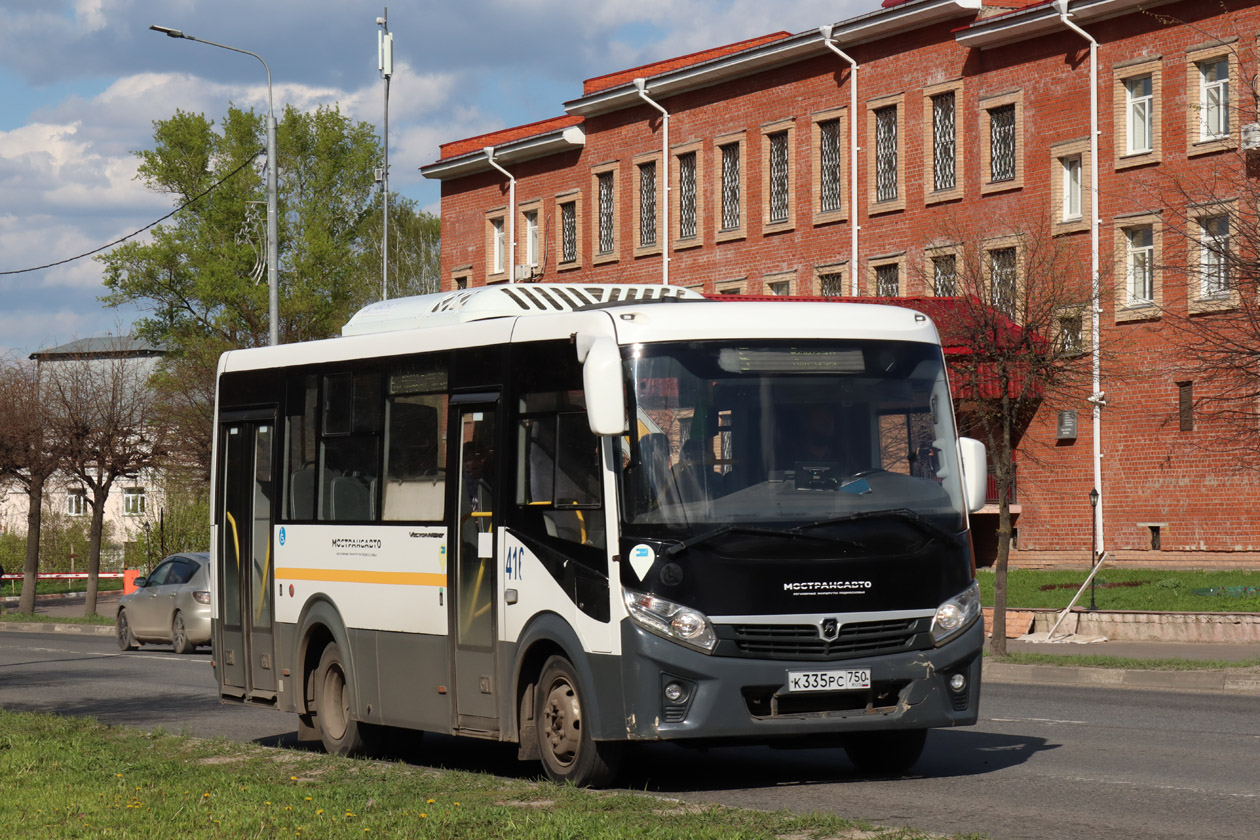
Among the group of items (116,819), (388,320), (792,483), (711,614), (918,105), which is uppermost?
(918,105)

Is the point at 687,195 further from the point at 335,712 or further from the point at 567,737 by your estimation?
the point at 567,737

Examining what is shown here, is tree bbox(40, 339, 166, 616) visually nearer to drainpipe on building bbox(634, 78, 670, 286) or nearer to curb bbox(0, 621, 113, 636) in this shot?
curb bbox(0, 621, 113, 636)

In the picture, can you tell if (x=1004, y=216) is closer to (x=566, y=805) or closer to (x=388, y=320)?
(x=388, y=320)

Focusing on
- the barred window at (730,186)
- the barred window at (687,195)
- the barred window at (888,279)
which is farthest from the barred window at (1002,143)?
the barred window at (687,195)

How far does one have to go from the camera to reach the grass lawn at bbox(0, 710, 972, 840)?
27.3ft

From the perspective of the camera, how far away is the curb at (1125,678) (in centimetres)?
1945

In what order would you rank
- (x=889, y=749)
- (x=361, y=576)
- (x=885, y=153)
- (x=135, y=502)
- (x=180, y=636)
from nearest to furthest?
(x=889, y=749) < (x=361, y=576) < (x=180, y=636) < (x=885, y=153) < (x=135, y=502)

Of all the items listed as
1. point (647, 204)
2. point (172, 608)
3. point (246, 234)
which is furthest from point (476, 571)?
point (246, 234)

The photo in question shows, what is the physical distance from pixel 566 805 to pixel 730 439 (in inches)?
88.7

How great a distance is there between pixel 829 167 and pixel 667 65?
25.8 feet

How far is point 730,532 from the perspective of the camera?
9961 millimetres

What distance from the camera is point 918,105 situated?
42.8 m

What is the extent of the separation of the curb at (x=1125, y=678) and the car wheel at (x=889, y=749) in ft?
30.3

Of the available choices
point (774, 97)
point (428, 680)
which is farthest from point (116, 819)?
point (774, 97)
